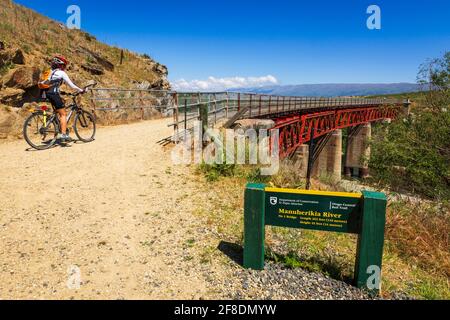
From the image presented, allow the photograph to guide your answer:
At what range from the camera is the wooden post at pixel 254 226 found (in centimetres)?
401

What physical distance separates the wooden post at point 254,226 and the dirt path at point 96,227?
2.21 ft

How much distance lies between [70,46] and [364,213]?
22.2m

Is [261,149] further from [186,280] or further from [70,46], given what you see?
[70,46]

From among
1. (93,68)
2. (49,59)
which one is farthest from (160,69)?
(49,59)

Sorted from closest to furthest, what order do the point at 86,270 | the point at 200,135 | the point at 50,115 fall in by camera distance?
the point at 86,270 < the point at 50,115 < the point at 200,135

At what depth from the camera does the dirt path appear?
378 cm

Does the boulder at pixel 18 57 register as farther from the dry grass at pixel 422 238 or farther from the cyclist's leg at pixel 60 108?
the dry grass at pixel 422 238

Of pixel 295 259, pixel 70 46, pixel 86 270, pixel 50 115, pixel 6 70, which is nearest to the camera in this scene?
pixel 86 270

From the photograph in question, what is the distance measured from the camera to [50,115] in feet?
28.5

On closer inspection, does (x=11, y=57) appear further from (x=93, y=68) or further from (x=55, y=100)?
(x=93, y=68)

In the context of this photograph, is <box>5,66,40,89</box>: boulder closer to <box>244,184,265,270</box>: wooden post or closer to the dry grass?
<box>244,184,265,270</box>: wooden post

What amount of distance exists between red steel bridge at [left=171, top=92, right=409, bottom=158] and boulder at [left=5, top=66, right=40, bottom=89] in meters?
5.78

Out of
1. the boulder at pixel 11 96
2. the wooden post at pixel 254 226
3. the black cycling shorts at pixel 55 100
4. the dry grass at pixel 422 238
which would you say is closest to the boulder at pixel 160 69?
the boulder at pixel 11 96
